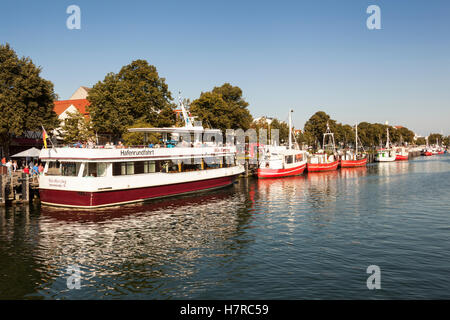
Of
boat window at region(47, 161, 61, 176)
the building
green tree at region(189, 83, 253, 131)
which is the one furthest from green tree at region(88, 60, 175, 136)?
boat window at region(47, 161, 61, 176)

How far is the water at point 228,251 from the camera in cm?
1345

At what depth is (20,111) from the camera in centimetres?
4303

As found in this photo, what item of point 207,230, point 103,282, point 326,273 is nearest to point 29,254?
point 103,282

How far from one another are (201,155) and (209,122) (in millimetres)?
27427

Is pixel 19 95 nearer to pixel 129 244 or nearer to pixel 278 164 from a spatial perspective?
pixel 129 244

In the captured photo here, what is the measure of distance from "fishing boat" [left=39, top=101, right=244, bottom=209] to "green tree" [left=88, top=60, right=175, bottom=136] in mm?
18216

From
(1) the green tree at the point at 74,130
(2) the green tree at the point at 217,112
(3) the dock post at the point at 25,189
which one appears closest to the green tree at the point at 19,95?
(1) the green tree at the point at 74,130

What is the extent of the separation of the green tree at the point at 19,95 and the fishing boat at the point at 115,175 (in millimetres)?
16252

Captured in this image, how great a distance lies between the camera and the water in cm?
1345

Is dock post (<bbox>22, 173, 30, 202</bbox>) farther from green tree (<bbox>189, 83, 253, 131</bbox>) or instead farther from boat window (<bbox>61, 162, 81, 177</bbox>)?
green tree (<bbox>189, 83, 253, 131</bbox>)

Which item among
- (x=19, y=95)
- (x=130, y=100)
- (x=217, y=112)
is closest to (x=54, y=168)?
(x=19, y=95)

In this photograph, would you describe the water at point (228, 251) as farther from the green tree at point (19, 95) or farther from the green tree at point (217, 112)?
the green tree at point (217, 112)

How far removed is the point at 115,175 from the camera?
29859 millimetres

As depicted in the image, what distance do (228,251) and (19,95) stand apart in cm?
3944
